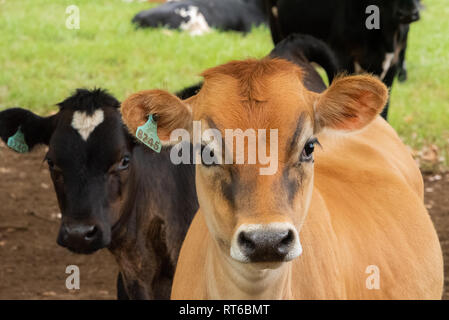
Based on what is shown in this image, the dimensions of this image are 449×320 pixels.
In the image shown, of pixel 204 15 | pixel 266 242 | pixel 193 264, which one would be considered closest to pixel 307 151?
pixel 266 242

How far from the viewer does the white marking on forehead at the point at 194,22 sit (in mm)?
12219

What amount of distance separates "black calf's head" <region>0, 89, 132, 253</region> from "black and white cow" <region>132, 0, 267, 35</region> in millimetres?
7997

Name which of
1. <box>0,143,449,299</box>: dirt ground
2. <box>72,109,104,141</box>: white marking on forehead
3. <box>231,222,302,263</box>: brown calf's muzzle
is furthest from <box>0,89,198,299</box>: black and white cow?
<box>231,222,302,263</box>: brown calf's muzzle

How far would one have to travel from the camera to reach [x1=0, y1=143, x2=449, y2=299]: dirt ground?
5445mm

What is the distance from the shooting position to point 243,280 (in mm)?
2662

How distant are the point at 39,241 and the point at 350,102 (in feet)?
13.0

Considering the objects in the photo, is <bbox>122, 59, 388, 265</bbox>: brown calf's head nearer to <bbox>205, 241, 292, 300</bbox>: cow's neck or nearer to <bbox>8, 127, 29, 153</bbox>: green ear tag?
<bbox>205, 241, 292, 300</bbox>: cow's neck

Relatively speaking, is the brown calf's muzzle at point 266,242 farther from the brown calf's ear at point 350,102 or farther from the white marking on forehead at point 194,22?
the white marking on forehead at point 194,22

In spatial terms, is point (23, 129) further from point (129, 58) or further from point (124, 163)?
point (129, 58)

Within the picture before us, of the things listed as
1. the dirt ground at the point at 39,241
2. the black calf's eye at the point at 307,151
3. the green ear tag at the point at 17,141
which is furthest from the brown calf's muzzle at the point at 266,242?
the dirt ground at the point at 39,241

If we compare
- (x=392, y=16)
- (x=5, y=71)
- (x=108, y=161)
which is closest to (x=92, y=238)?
(x=108, y=161)

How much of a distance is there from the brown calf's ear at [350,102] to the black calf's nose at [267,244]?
2.10 ft

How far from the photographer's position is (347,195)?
11.6 ft

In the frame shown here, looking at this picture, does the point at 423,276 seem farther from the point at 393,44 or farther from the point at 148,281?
the point at 393,44
